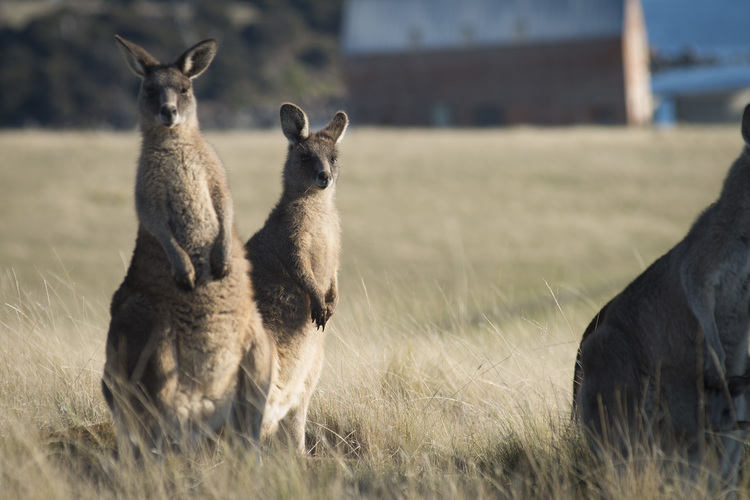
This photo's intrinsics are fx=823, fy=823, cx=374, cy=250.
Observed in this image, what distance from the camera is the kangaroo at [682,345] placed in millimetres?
3283

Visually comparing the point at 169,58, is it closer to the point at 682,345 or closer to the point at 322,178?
the point at 322,178

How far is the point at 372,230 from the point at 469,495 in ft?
47.9

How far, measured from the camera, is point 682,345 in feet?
11.0

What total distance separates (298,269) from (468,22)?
40.2m

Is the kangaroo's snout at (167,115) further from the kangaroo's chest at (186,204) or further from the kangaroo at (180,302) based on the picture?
the kangaroo's chest at (186,204)

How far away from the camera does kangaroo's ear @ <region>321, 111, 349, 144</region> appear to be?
4688 millimetres

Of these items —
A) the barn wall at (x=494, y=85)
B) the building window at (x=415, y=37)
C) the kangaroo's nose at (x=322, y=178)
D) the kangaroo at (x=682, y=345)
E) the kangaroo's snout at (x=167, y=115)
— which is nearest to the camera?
the kangaroo at (x=682, y=345)

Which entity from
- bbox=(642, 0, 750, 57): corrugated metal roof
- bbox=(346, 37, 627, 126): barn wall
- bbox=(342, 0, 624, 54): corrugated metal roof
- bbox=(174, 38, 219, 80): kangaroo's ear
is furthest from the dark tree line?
bbox=(174, 38, 219, 80): kangaroo's ear

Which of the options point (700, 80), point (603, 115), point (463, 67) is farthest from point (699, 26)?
point (463, 67)

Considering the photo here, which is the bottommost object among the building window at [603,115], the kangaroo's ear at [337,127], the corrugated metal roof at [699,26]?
the kangaroo's ear at [337,127]

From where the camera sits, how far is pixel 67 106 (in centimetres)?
3900

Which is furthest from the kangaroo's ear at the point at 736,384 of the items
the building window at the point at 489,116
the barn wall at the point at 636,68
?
the building window at the point at 489,116

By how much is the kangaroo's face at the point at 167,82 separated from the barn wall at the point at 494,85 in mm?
38307

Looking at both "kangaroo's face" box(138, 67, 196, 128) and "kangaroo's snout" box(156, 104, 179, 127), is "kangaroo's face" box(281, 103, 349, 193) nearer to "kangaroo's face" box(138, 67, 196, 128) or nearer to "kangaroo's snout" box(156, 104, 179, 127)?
"kangaroo's face" box(138, 67, 196, 128)
